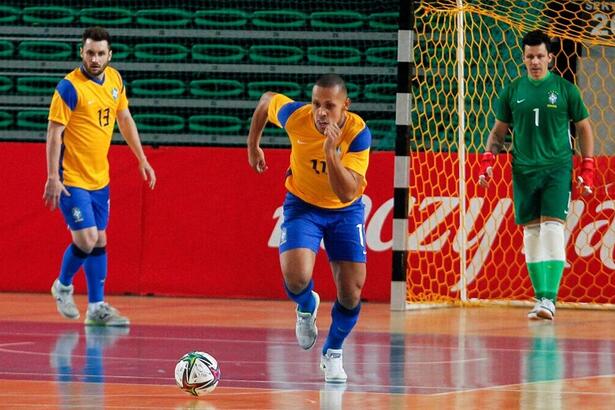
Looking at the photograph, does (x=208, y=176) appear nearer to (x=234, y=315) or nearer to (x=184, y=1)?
(x=234, y=315)

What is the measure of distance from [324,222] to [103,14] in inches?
390

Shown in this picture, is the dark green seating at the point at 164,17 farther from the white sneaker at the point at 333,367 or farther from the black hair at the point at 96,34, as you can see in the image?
the white sneaker at the point at 333,367

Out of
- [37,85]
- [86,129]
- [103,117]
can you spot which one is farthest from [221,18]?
[86,129]

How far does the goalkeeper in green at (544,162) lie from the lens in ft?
36.1

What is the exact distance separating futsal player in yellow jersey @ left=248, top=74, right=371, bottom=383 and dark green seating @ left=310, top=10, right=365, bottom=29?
867cm

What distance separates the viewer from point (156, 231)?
1300 cm

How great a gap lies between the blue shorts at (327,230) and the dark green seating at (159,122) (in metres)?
8.69

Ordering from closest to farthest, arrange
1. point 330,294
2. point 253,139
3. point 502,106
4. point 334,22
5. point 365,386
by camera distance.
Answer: point 365,386 → point 253,139 → point 502,106 → point 330,294 → point 334,22

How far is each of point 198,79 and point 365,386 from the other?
9.90m

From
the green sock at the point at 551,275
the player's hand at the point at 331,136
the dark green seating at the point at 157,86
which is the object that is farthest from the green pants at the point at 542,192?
the dark green seating at the point at 157,86

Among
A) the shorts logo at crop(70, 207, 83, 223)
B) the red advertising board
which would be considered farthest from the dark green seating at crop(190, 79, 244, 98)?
the shorts logo at crop(70, 207, 83, 223)

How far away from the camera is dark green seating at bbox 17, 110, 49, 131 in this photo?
1639cm

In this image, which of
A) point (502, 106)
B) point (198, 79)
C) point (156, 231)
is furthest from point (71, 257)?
point (198, 79)

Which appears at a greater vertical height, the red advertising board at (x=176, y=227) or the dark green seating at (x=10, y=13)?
the dark green seating at (x=10, y=13)
